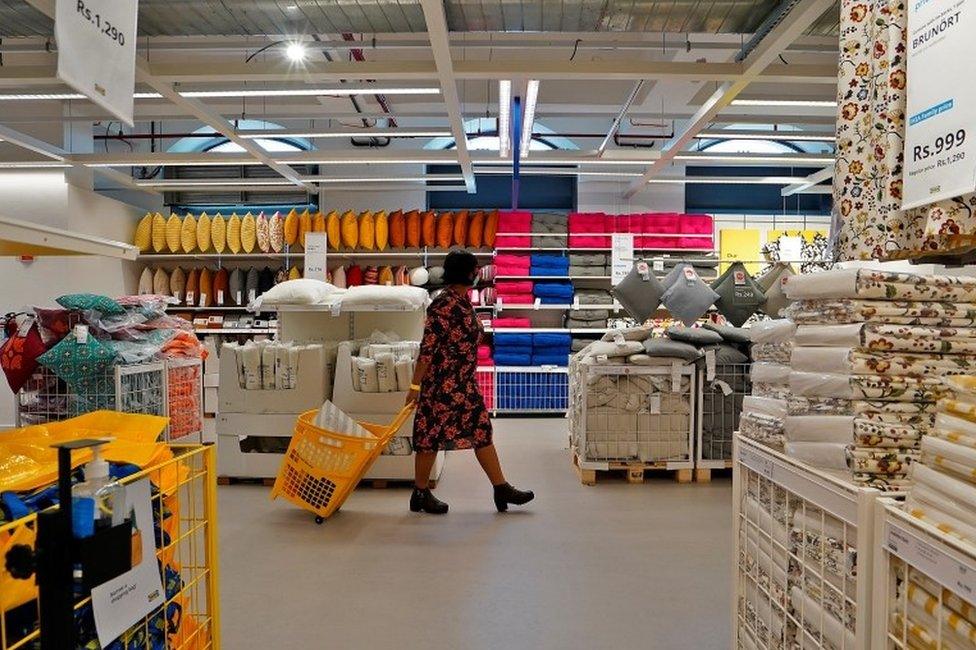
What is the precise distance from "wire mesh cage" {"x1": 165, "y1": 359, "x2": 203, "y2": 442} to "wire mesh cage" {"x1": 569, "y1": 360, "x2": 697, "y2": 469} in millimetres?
2687

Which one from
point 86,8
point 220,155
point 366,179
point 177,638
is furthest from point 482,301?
point 177,638

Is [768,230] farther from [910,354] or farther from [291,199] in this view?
[910,354]

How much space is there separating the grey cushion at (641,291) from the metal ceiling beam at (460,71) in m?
1.50

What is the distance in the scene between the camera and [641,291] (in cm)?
538

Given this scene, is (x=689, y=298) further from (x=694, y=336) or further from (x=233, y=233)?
(x=233, y=233)

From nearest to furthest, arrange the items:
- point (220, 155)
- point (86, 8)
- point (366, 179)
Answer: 1. point (86, 8)
2. point (220, 155)
3. point (366, 179)

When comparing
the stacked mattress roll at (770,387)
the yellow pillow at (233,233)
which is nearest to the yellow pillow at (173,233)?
the yellow pillow at (233,233)

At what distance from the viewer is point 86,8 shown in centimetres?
209

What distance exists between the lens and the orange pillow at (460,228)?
9.09 meters

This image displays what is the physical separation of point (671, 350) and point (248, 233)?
629cm

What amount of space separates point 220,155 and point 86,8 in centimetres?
546

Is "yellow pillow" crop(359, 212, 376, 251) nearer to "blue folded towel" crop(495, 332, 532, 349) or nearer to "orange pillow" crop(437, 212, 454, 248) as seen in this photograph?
"orange pillow" crop(437, 212, 454, 248)

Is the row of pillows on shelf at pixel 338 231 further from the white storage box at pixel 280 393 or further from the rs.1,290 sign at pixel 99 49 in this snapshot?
the rs.1,290 sign at pixel 99 49

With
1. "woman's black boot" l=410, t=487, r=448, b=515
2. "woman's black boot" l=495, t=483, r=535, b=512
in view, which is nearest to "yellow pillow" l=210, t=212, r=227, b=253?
"woman's black boot" l=410, t=487, r=448, b=515
